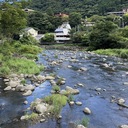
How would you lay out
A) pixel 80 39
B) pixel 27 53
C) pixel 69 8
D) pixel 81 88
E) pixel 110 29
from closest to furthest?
pixel 81 88, pixel 27 53, pixel 110 29, pixel 80 39, pixel 69 8

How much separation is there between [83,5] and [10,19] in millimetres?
66501

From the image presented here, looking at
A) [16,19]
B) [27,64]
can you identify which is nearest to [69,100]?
[27,64]

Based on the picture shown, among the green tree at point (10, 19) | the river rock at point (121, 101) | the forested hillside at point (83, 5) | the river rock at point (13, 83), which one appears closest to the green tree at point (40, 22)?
the forested hillside at point (83, 5)

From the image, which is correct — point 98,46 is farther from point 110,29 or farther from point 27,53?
point 27,53

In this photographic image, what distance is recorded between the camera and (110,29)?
39.1 metres

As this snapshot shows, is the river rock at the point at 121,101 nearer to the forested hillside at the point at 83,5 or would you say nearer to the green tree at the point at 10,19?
the green tree at the point at 10,19

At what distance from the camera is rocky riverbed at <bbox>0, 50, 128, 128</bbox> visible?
9898 mm

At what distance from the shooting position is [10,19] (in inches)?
1057

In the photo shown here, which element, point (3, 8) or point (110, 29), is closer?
point (3, 8)

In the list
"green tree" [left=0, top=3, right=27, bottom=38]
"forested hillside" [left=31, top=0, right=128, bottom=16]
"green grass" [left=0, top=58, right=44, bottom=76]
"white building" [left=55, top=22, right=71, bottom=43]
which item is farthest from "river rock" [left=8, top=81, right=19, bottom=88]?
"forested hillside" [left=31, top=0, right=128, bottom=16]

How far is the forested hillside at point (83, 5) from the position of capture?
3270 inches

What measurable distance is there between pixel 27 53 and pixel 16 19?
4.42m

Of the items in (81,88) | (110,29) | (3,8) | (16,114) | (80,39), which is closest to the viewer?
(16,114)

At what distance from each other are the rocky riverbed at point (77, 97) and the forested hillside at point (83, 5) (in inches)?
2406
